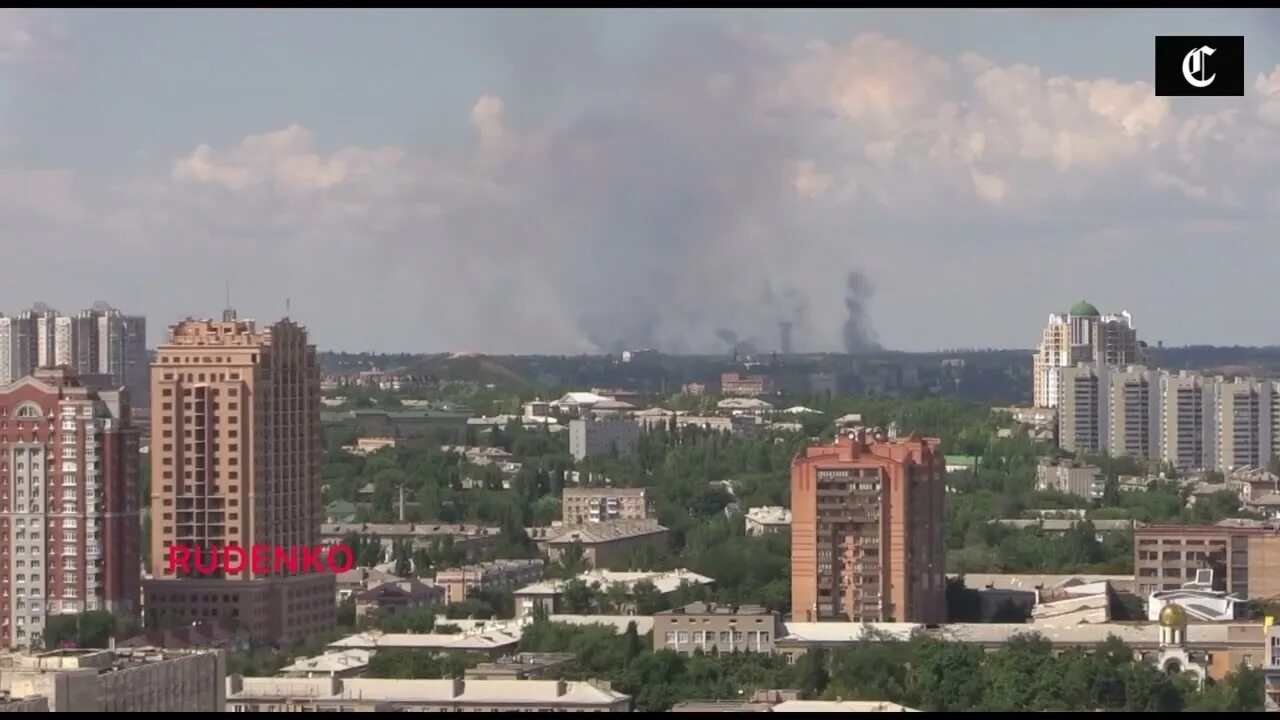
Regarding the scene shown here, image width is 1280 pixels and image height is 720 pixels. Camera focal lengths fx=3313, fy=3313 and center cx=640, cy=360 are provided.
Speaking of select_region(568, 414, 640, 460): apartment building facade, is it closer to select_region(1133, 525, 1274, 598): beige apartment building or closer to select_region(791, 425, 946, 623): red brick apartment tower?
select_region(1133, 525, 1274, 598): beige apartment building

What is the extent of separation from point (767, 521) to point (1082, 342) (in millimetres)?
20236

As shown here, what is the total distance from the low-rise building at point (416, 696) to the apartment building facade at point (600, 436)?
21960 mm

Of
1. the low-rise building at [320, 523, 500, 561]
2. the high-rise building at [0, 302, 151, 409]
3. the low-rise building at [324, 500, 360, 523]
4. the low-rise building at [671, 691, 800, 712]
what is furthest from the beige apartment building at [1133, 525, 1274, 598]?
the high-rise building at [0, 302, 151, 409]

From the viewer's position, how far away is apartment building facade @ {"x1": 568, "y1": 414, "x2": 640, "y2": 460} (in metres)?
37.2

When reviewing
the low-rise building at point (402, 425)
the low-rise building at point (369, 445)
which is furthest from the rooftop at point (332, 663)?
the low-rise building at point (402, 425)

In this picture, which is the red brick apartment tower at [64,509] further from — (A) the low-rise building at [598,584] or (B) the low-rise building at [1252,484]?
(B) the low-rise building at [1252,484]

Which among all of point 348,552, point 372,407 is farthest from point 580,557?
point 372,407

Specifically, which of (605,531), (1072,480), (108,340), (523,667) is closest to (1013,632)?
(523,667)

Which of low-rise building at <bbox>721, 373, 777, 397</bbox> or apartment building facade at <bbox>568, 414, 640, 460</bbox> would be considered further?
low-rise building at <bbox>721, 373, 777, 397</bbox>

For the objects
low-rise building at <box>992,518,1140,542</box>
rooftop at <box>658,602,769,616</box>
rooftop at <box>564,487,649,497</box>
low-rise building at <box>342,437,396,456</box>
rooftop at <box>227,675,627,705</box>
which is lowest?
rooftop at <box>227,675,627,705</box>

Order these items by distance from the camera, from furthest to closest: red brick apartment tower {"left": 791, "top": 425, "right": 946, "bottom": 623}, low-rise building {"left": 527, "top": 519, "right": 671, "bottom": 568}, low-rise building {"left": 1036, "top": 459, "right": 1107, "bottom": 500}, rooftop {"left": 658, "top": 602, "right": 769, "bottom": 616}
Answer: low-rise building {"left": 1036, "top": 459, "right": 1107, "bottom": 500} → low-rise building {"left": 527, "top": 519, "right": 671, "bottom": 568} → red brick apartment tower {"left": 791, "top": 425, "right": 946, "bottom": 623} → rooftop {"left": 658, "top": 602, "right": 769, "bottom": 616}

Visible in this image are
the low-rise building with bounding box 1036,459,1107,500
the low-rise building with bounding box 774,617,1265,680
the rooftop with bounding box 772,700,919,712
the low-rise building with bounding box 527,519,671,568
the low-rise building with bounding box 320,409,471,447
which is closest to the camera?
the rooftop with bounding box 772,700,919,712

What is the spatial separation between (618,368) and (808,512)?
28.4 m

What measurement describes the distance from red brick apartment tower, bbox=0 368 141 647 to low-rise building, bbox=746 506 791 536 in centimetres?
710
